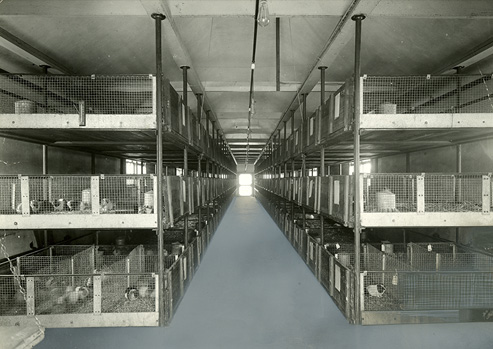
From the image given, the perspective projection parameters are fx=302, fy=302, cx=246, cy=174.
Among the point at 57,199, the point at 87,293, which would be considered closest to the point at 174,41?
the point at 57,199

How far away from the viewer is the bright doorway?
29984 mm

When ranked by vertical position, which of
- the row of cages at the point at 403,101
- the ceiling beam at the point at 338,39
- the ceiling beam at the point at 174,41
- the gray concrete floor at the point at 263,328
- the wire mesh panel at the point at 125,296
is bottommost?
the gray concrete floor at the point at 263,328

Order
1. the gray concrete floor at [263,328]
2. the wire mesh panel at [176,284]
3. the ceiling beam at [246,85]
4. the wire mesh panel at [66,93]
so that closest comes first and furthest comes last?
the gray concrete floor at [263,328]
the wire mesh panel at [66,93]
the wire mesh panel at [176,284]
the ceiling beam at [246,85]

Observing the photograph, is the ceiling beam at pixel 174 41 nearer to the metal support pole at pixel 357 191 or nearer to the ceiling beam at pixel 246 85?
the ceiling beam at pixel 246 85

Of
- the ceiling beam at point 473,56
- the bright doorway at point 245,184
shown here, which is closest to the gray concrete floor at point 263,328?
the ceiling beam at point 473,56

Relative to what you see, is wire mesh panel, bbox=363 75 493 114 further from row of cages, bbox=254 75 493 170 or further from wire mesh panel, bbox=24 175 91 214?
wire mesh panel, bbox=24 175 91 214

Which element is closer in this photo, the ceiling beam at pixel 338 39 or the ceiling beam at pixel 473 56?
the ceiling beam at pixel 338 39

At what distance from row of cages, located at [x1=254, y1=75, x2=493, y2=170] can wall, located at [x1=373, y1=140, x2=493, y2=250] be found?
716mm

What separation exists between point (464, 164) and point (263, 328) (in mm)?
4625

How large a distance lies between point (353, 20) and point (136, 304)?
4.33 meters

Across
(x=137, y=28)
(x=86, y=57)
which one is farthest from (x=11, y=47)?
(x=137, y=28)

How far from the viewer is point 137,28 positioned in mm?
4598

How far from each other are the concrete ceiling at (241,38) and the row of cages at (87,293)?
289cm

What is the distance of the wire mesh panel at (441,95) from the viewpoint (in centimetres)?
459
